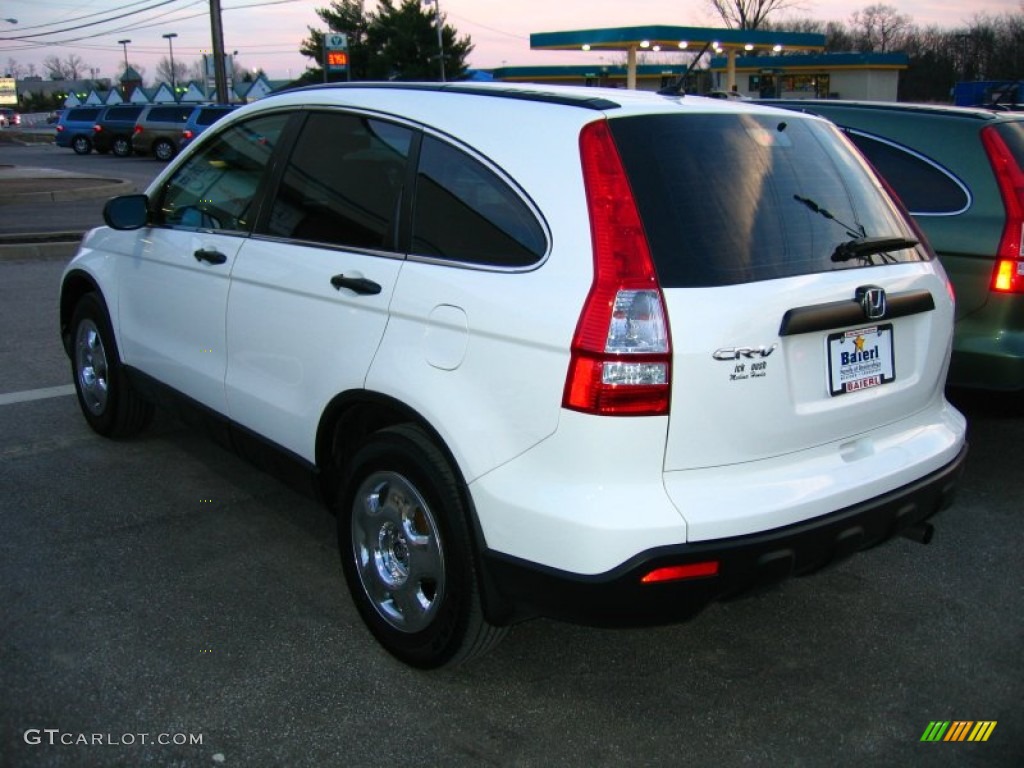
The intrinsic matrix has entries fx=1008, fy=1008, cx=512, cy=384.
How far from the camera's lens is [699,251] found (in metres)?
2.69

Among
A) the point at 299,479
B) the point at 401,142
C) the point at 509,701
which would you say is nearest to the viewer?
the point at 509,701

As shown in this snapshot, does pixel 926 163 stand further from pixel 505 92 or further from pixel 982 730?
pixel 982 730

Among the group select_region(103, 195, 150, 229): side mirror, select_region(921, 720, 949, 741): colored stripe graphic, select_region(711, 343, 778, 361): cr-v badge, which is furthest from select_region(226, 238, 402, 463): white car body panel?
select_region(921, 720, 949, 741): colored stripe graphic

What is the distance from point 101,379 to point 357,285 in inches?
109

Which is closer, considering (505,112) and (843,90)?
(505,112)

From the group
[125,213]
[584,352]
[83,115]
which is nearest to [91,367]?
[125,213]

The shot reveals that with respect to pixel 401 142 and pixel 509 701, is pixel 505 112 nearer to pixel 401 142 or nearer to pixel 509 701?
pixel 401 142

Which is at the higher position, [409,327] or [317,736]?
[409,327]

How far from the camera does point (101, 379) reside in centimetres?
539

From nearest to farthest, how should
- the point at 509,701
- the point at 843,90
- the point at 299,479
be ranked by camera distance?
the point at 509,701 → the point at 299,479 → the point at 843,90

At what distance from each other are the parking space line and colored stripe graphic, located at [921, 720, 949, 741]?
533 centimetres

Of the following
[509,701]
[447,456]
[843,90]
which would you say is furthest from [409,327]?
[843,90]

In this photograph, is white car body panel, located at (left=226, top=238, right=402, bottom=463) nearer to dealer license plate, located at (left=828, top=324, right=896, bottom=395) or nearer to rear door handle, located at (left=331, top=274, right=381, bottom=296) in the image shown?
rear door handle, located at (left=331, top=274, right=381, bottom=296)

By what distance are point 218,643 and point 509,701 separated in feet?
3.33
